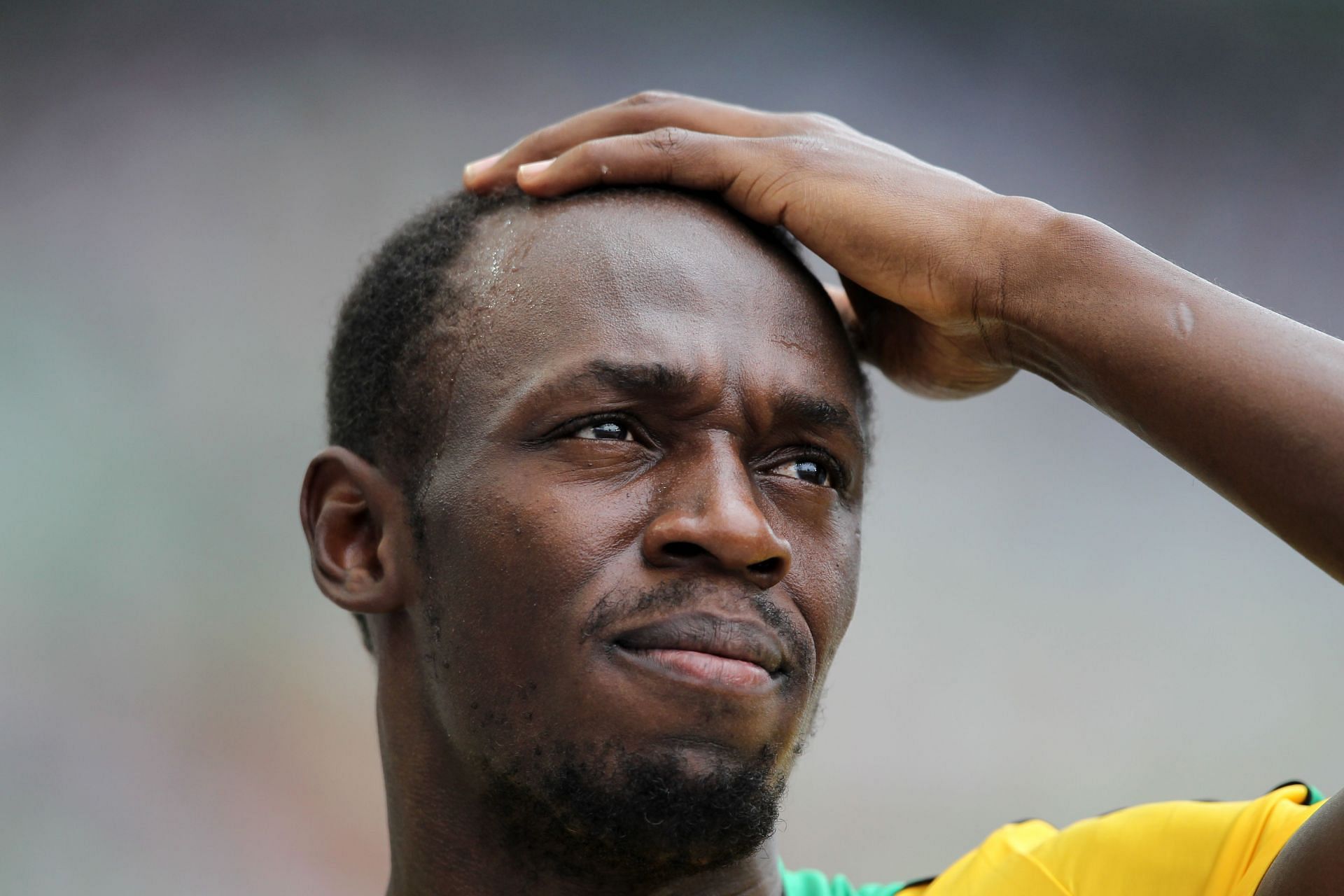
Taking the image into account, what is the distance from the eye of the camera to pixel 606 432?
2.31m

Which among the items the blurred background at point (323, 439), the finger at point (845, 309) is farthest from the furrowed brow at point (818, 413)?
the blurred background at point (323, 439)

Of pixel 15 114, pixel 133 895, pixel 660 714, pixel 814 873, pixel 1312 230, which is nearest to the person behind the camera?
pixel 660 714

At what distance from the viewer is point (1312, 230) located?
22.5 ft

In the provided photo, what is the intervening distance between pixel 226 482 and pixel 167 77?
1.75 metres

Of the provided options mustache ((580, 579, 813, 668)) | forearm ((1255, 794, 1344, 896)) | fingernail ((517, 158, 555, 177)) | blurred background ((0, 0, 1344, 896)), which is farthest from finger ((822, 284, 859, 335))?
blurred background ((0, 0, 1344, 896))

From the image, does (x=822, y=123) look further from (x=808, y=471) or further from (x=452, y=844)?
(x=452, y=844)

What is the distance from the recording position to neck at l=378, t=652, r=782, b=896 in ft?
7.58

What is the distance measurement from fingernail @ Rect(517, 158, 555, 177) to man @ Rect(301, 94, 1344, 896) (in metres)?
0.03

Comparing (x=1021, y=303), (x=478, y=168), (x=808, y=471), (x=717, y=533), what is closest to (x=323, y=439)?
(x=478, y=168)

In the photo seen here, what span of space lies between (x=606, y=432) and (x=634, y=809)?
2.02 ft

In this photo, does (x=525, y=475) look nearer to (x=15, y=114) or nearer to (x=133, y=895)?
(x=133, y=895)

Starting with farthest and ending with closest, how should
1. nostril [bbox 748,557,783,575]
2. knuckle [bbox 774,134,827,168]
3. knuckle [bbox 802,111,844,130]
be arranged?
knuckle [bbox 802,111,844,130] → knuckle [bbox 774,134,827,168] → nostril [bbox 748,557,783,575]

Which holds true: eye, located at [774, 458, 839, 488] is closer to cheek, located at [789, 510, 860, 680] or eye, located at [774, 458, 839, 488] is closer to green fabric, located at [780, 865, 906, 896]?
cheek, located at [789, 510, 860, 680]

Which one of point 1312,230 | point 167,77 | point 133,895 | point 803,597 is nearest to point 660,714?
point 803,597
